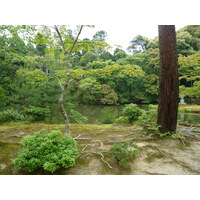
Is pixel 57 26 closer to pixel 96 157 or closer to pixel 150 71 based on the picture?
pixel 96 157

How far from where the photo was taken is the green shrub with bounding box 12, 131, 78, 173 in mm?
1725

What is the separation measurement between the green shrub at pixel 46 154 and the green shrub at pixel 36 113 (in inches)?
106

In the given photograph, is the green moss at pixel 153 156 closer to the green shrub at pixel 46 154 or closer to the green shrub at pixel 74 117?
the green shrub at pixel 46 154

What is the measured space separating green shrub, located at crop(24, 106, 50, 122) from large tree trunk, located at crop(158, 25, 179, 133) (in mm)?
3314

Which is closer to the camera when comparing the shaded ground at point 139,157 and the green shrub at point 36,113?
the shaded ground at point 139,157

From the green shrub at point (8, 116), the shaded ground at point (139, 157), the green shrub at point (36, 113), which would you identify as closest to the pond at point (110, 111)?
the green shrub at point (36, 113)

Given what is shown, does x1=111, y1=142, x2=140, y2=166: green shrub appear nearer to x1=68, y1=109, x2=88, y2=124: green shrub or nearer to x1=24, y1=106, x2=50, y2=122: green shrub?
x1=68, y1=109, x2=88, y2=124: green shrub

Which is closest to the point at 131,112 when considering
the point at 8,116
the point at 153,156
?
the point at 153,156

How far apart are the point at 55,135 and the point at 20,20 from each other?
6.81 ft

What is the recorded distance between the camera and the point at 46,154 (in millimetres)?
1809

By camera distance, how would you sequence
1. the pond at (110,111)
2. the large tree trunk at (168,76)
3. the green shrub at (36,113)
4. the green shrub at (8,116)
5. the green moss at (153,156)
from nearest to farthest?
1. the green moss at (153,156)
2. the large tree trunk at (168,76)
3. the green shrub at (8,116)
4. the green shrub at (36,113)
5. the pond at (110,111)

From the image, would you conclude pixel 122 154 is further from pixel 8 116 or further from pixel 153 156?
pixel 8 116

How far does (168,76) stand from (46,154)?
2.39 m

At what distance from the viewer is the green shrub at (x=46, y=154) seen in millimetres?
1725
